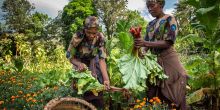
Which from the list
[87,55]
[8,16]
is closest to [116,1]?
[8,16]

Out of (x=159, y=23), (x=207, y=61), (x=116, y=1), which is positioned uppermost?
(x=116, y=1)

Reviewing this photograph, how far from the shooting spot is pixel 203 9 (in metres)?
5.17

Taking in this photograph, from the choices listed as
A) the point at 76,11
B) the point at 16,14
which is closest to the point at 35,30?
the point at 16,14

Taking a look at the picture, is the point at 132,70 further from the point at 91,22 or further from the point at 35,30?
the point at 35,30

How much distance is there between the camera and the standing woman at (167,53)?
491cm

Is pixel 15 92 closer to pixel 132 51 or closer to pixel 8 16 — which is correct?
pixel 132 51

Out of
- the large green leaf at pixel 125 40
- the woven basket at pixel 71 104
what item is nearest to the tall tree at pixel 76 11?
the large green leaf at pixel 125 40

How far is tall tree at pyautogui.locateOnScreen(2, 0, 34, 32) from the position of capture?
130 feet

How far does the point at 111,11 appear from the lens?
132 feet

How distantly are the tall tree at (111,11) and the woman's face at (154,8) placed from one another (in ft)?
112

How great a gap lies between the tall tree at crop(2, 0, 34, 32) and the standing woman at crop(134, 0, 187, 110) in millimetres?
35644

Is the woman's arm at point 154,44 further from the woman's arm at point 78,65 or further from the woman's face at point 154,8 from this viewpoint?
the woman's arm at point 78,65

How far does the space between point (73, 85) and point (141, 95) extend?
97 cm

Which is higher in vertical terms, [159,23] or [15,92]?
[159,23]
